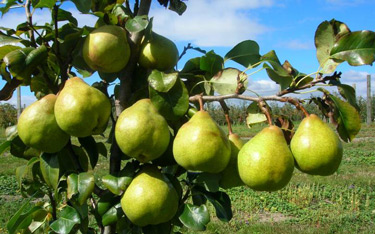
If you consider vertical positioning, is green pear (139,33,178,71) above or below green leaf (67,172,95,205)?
above

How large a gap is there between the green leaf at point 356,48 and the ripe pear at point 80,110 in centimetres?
68

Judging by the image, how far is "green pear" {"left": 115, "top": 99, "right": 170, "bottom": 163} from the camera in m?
1.00

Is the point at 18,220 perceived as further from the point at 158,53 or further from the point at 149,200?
the point at 158,53

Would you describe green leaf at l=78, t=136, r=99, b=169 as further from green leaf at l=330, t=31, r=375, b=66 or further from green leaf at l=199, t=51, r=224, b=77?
green leaf at l=330, t=31, r=375, b=66

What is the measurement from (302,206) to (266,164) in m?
4.60

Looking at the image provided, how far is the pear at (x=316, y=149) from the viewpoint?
0.97 metres

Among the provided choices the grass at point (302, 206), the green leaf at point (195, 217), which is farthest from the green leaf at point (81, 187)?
the grass at point (302, 206)

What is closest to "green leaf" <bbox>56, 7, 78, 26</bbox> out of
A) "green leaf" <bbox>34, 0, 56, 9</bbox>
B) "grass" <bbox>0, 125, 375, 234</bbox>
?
"green leaf" <bbox>34, 0, 56, 9</bbox>

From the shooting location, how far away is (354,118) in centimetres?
107

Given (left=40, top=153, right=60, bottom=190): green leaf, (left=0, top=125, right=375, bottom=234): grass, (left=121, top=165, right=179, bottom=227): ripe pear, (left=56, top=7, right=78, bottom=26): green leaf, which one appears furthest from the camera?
(left=0, top=125, right=375, bottom=234): grass

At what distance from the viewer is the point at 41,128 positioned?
1061 mm

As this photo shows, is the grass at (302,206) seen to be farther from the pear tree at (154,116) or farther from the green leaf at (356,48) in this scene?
the green leaf at (356,48)

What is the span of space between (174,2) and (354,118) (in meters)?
0.79

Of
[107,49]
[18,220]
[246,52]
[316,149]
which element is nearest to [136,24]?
[107,49]
